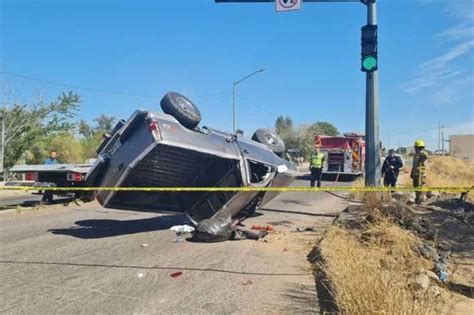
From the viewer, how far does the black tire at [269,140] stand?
10477mm

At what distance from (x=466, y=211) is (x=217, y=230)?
658 centimetres

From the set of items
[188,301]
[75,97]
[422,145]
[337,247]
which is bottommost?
[188,301]

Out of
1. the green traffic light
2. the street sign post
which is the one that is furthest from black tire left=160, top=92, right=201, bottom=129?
the green traffic light

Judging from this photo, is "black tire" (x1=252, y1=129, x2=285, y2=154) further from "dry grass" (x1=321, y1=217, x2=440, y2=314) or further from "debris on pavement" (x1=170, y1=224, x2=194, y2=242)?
"dry grass" (x1=321, y1=217, x2=440, y2=314)

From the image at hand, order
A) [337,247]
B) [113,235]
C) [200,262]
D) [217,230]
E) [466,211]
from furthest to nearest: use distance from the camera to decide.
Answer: [466,211], [113,235], [217,230], [200,262], [337,247]

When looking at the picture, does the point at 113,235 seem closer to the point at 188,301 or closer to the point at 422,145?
the point at 188,301

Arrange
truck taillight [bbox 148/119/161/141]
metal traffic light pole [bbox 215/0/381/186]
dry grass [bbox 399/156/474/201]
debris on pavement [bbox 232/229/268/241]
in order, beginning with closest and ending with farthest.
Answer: truck taillight [bbox 148/119/161/141], debris on pavement [bbox 232/229/268/241], metal traffic light pole [bbox 215/0/381/186], dry grass [bbox 399/156/474/201]

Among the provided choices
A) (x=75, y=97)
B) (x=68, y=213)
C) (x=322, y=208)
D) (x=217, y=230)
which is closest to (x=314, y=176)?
(x=322, y=208)

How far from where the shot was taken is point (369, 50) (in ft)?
30.6

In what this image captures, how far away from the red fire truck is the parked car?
1714 centimetres

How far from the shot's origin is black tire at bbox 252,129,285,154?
10477 mm

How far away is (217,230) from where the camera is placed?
26.4ft

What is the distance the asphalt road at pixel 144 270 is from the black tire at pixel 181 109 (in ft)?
6.54

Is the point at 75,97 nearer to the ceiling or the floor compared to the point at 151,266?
nearer to the ceiling
